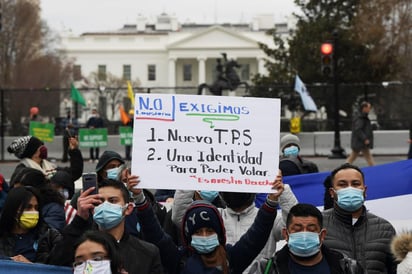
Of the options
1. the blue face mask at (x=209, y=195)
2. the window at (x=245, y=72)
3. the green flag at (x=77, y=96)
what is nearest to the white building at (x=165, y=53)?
the window at (x=245, y=72)

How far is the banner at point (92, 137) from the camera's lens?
23281mm

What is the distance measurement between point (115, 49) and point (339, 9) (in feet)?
227

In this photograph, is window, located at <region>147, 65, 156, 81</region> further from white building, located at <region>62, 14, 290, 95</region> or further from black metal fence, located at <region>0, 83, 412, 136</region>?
black metal fence, located at <region>0, 83, 412, 136</region>

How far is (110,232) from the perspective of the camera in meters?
4.35

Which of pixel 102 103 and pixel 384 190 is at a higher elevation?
pixel 102 103

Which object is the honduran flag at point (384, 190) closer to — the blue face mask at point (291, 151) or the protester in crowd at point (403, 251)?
the blue face mask at point (291, 151)

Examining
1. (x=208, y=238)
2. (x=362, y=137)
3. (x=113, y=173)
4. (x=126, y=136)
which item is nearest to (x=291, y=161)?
(x=113, y=173)

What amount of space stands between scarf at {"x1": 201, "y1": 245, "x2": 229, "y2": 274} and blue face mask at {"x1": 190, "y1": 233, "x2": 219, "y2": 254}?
4cm

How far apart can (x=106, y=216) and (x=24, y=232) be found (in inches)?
29.9

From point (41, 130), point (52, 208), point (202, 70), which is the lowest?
point (41, 130)

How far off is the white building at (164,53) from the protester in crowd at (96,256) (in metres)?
98.0

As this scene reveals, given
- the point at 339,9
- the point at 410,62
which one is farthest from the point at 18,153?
the point at 339,9

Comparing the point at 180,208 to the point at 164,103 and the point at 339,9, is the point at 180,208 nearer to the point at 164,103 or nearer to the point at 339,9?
the point at 164,103

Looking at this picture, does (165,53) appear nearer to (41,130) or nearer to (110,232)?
(41,130)
